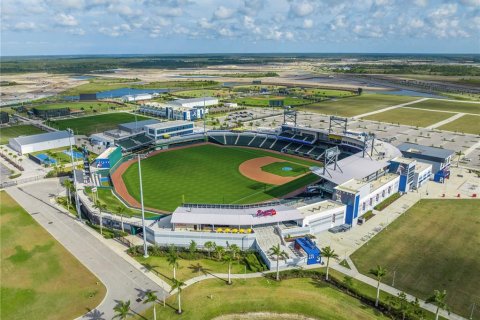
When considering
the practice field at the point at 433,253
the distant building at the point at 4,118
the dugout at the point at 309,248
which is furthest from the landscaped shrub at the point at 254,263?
the distant building at the point at 4,118

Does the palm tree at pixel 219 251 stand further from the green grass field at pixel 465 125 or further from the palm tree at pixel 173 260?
the green grass field at pixel 465 125

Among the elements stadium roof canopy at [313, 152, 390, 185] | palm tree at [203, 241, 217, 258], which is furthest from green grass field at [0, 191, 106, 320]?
stadium roof canopy at [313, 152, 390, 185]

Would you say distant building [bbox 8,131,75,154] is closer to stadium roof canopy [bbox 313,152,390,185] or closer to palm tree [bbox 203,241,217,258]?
palm tree [bbox 203,241,217,258]

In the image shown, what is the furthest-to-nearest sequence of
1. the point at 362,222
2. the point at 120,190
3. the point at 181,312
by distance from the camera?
the point at 120,190, the point at 362,222, the point at 181,312

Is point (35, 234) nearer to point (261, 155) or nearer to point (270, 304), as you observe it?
point (270, 304)

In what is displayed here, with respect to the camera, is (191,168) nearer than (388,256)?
No

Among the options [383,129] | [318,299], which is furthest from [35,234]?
[383,129]
